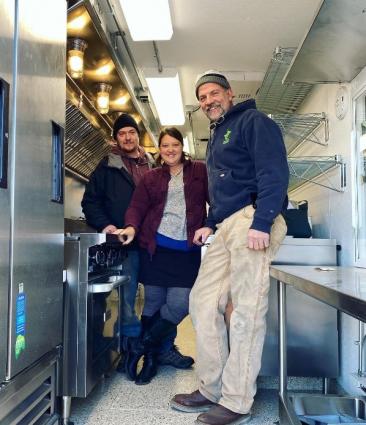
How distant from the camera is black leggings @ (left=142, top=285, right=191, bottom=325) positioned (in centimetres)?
266

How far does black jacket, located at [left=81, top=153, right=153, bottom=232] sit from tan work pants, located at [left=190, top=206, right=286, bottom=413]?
91cm

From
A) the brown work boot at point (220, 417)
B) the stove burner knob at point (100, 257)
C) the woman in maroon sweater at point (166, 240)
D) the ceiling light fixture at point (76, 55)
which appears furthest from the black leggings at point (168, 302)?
the ceiling light fixture at point (76, 55)

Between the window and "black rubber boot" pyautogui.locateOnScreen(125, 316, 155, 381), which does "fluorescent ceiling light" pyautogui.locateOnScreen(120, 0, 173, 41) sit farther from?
"black rubber boot" pyautogui.locateOnScreen(125, 316, 155, 381)

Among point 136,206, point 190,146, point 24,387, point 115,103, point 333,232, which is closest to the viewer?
point 24,387

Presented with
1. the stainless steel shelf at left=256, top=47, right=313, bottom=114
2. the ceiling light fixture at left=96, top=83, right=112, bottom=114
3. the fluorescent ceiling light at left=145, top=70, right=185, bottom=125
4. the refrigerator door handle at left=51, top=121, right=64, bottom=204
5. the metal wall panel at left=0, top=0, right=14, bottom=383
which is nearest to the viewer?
the metal wall panel at left=0, top=0, right=14, bottom=383

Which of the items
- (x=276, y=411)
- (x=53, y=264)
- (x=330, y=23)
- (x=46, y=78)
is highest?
(x=330, y=23)

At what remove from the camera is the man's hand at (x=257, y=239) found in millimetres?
1830

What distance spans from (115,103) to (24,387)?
9.82 ft

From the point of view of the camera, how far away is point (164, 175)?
276cm

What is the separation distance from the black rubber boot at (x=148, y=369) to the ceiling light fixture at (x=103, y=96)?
2114 mm

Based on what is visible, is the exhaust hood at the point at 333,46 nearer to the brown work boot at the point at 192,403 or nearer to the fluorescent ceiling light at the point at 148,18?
the fluorescent ceiling light at the point at 148,18

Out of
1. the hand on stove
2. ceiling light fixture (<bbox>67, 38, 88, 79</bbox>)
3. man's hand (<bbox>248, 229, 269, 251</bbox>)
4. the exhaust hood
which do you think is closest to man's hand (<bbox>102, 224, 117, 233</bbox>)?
the hand on stove

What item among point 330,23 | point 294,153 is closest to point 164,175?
point 330,23

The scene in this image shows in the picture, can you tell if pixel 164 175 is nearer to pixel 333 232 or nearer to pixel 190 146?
pixel 333 232
